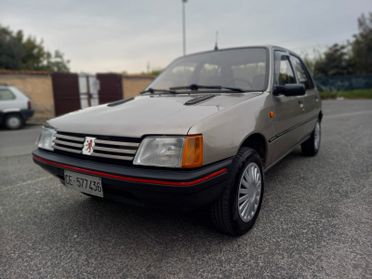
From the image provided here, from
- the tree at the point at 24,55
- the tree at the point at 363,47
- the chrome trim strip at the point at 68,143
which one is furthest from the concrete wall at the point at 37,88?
the tree at the point at 363,47

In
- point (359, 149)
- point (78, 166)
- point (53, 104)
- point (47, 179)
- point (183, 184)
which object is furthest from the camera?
point (53, 104)

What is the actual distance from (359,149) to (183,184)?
4.33 metres

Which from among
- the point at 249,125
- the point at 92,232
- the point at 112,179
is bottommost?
the point at 92,232

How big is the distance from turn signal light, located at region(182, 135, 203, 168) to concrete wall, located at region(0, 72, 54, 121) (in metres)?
11.5

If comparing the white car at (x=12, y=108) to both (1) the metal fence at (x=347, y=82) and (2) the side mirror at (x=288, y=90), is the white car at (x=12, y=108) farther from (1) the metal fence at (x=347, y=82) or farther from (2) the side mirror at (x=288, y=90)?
(1) the metal fence at (x=347, y=82)

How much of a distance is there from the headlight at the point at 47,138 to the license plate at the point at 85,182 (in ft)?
1.26

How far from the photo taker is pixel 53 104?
12.1m

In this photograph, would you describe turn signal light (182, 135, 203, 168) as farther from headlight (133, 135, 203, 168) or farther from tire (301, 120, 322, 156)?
tire (301, 120, 322, 156)

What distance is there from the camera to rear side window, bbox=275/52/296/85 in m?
2.80

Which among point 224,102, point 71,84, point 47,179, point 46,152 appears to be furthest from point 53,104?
point 224,102

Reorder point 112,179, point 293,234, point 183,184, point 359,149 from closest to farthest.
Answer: point 183,184
point 112,179
point 293,234
point 359,149

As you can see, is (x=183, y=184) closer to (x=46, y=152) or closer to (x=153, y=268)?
(x=153, y=268)

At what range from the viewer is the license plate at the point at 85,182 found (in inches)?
72.9

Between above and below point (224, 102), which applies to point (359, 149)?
below
